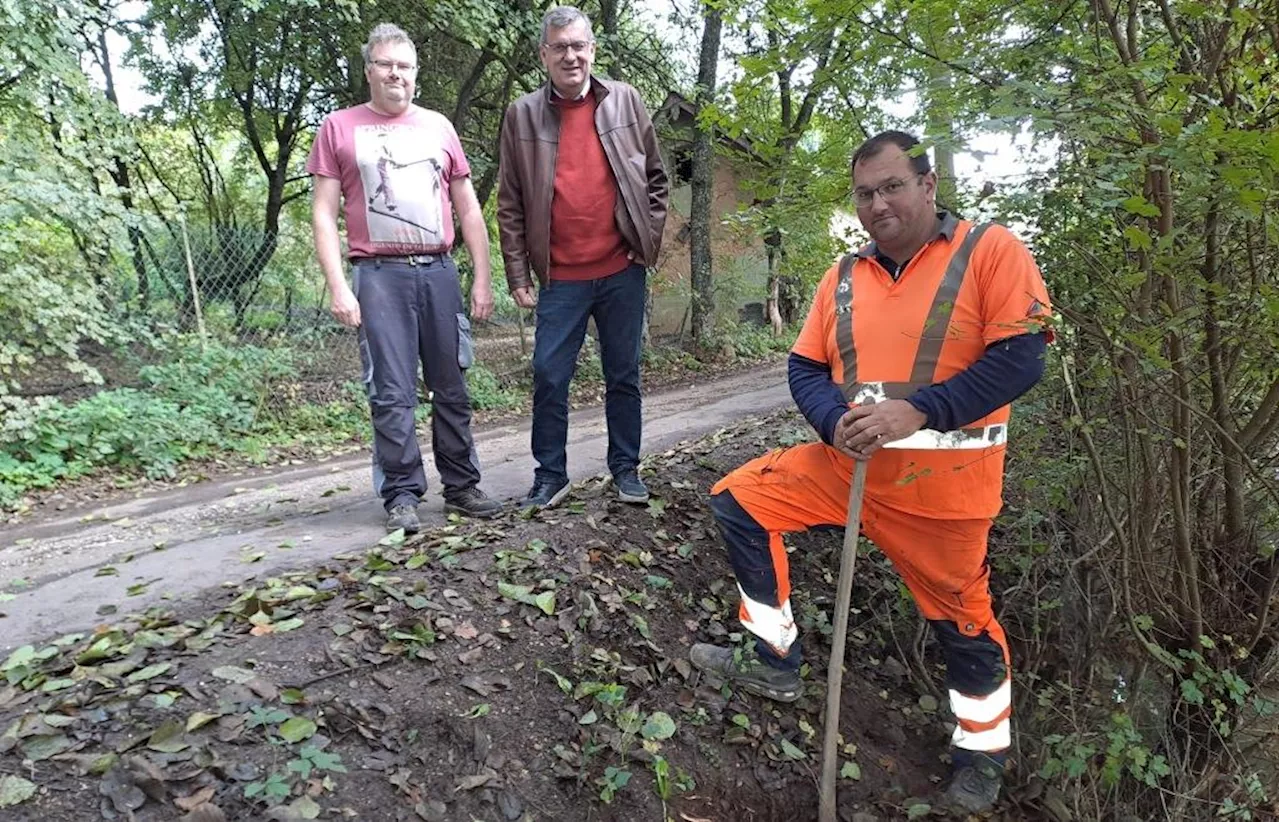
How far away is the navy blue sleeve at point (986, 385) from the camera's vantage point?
257 cm

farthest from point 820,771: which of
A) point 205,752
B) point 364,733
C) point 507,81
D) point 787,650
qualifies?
point 507,81

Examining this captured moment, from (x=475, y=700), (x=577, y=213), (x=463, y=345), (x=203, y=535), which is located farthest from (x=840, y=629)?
→ (x=203, y=535)

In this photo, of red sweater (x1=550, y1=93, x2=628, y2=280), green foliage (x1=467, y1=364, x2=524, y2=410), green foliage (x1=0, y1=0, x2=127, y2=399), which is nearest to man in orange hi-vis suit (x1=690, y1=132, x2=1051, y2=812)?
red sweater (x1=550, y1=93, x2=628, y2=280)

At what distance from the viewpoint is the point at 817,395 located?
2.97m

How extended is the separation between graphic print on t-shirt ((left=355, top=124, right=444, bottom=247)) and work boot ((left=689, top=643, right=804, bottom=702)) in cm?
231

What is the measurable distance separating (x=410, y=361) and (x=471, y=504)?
0.80 meters

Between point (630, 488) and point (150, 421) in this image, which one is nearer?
point (630, 488)

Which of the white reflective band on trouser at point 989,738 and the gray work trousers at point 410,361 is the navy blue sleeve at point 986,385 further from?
the gray work trousers at point 410,361

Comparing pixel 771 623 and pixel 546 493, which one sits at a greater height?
pixel 546 493

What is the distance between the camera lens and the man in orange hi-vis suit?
2629mm

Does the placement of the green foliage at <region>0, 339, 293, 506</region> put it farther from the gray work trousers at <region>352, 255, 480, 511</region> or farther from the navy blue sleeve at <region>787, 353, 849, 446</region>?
the navy blue sleeve at <region>787, 353, 849, 446</region>

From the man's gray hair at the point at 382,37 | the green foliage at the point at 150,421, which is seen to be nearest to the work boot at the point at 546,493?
the man's gray hair at the point at 382,37

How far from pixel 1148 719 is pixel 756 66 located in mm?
3495

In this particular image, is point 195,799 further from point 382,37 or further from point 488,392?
point 488,392
